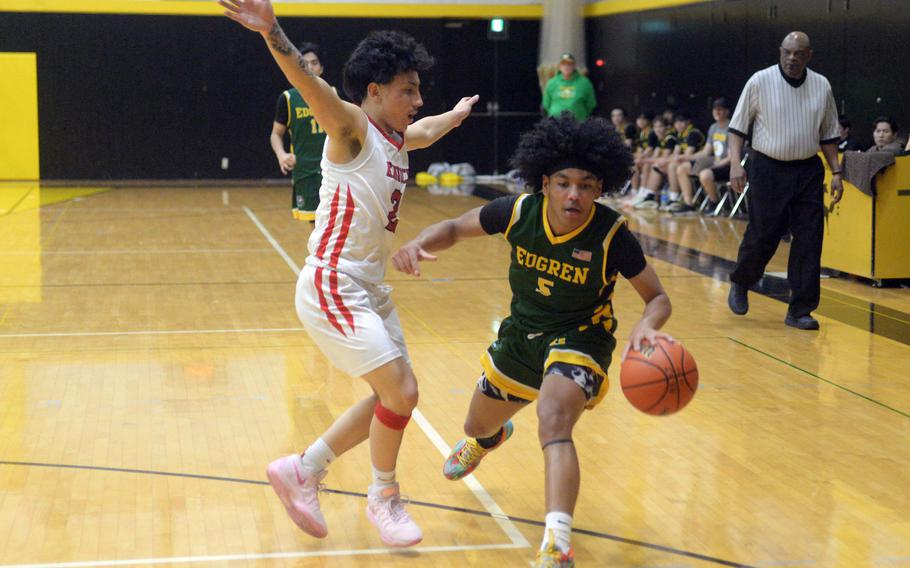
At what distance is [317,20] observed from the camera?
1983 cm

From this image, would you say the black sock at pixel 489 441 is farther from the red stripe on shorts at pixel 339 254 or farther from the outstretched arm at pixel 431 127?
the outstretched arm at pixel 431 127

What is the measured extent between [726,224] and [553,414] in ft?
33.7

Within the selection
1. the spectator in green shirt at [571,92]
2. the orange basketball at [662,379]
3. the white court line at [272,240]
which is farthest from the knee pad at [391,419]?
the spectator in green shirt at [571,92]

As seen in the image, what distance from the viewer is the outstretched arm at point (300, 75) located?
10.9 feet

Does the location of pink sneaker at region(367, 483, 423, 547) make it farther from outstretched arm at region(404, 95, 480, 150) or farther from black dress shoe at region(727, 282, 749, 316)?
black dress shoe at region(727, 282, 749, 316)

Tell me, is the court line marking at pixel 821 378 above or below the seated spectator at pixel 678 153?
below

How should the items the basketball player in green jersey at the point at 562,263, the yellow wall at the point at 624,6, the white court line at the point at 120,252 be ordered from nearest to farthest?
the basketball player in green jersey at the point at 562,263 → the white court line at the point at 120,252 → the yellow wall at the point at 624,6

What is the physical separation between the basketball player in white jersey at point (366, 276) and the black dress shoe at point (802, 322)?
4.32 metres

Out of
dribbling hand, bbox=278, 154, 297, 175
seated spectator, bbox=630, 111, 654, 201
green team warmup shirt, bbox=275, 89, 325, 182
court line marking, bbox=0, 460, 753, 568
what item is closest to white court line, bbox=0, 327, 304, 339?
dribbling hand, bbox=278, 154, 297, 175

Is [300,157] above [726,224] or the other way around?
above

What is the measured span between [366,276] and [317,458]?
0.64m

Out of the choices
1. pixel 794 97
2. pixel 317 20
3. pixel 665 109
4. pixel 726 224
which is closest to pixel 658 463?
pixel 794 97

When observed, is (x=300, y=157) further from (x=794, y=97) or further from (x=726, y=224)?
(x=726, y=224)

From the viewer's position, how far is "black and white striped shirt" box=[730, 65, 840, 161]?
7.30 metres
